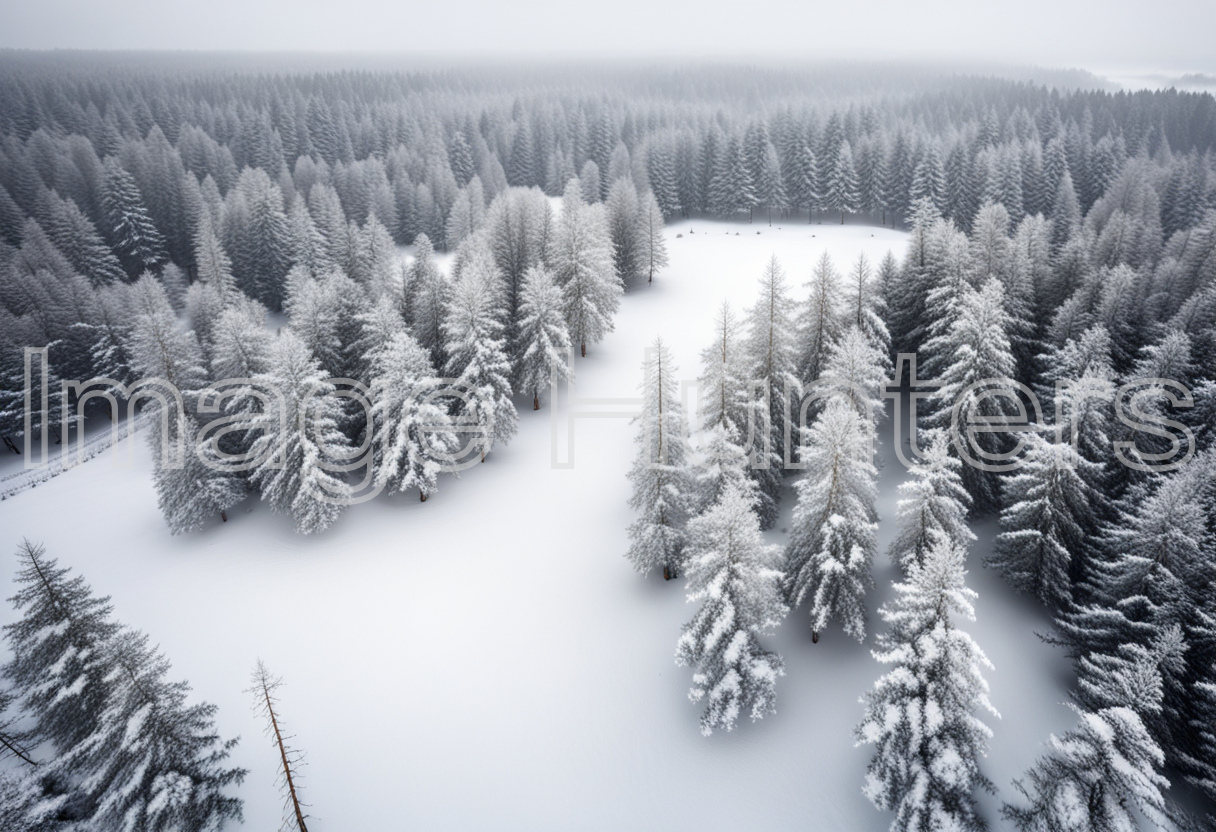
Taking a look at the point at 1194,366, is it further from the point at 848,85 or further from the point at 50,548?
the point at 848,85

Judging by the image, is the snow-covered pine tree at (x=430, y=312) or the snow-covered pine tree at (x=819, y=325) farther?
the snow-covered pine tree at (x=430, y=312)

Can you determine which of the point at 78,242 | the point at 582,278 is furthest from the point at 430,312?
the point at 78,242

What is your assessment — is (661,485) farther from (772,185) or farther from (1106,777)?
(772,185)

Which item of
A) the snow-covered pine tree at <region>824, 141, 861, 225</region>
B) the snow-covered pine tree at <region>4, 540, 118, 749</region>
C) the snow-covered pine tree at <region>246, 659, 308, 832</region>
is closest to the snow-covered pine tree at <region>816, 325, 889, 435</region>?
the snow-covered pine tree at <region>246, 659, 308, 832</region>

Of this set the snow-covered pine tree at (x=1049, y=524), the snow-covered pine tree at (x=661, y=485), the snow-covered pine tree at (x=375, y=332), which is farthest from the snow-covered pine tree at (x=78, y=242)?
the snow-covered pine tree at (x=1049, y=524)

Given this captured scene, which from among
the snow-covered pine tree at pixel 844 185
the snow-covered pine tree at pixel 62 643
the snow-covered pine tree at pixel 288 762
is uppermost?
the snow-covered pine tree at pixel 844 185

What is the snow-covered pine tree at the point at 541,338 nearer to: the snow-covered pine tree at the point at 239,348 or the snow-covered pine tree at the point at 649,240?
the snow-covered pine tree at the point at 239,348
